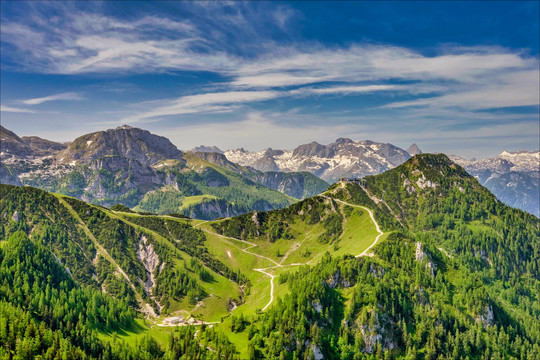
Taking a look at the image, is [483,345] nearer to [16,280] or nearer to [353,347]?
[353,347]

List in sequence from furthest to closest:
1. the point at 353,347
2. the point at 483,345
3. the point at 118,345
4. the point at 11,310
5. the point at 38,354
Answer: the point at 483,345 < the point at 353,347 < the point at 118,345 < the point at 11,310 < the point at 38,354

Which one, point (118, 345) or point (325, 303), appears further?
point (325, 303)

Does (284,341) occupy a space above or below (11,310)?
below

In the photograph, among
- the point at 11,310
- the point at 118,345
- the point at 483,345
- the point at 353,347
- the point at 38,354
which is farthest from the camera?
the point at 483,345

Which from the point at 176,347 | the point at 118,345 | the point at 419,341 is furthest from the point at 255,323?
the point at 419,341

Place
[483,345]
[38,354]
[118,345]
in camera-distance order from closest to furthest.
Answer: [38,354] < [118,345] < [483,345]

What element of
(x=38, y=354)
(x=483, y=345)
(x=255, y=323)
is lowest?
(x=483, y=345)

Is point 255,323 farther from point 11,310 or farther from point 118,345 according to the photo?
point 11,310

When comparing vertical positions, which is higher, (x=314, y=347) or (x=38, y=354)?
(x=38, y=354)

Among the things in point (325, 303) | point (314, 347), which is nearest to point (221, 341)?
point (314, 347)
